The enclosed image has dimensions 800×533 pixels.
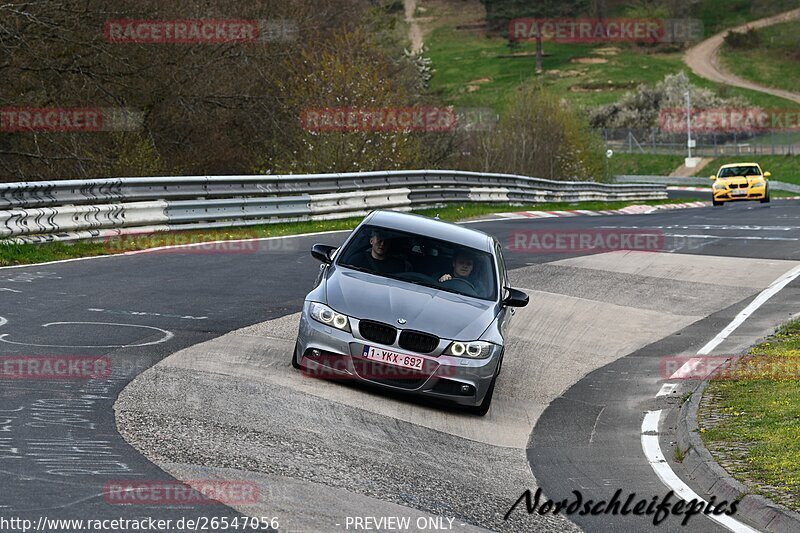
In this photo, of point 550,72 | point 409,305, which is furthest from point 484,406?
point 550,72

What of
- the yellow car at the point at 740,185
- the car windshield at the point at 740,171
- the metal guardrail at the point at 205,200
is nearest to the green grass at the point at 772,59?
the car windshield at the point at 740,171

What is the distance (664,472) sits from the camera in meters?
8.75

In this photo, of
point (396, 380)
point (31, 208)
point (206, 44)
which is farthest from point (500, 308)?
point (206, 44)

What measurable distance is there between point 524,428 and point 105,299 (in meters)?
5.57

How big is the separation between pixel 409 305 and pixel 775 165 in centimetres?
7711

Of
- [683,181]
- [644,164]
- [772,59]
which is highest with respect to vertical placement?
[772,59]

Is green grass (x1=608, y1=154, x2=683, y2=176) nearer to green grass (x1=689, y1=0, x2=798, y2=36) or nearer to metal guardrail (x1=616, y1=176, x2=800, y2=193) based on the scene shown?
metal guardrail (x1=616, y1=176, x2=800, y2=193)

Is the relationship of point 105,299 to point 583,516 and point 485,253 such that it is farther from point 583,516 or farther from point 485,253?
point 583,516

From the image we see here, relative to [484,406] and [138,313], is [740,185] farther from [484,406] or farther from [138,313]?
[484,406]

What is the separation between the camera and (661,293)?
58.1 feet

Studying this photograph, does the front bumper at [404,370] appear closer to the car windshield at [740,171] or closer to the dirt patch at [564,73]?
the car windshield at [740,171]

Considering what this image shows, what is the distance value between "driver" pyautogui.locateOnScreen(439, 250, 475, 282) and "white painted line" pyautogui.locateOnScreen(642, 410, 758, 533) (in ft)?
7.14

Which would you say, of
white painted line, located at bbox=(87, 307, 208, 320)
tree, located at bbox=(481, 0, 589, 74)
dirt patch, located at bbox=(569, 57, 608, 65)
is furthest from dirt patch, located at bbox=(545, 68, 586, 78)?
white painted line, located at bbox=(87, 307, 208, 320)

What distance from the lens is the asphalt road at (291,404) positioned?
279 inches
